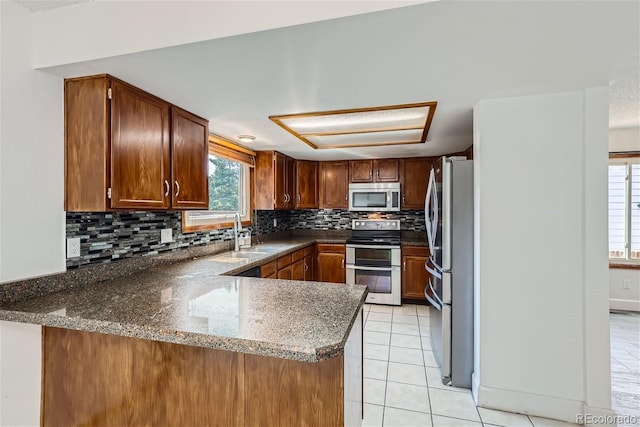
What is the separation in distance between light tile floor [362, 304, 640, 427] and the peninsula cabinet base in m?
0.67

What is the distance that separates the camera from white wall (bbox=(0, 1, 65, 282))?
141cm

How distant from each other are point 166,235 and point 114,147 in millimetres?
952

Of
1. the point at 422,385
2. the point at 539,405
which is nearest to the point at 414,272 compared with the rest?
the point at 422,385

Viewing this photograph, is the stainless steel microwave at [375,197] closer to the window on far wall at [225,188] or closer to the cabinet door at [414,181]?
the cabinet door at [414,181]

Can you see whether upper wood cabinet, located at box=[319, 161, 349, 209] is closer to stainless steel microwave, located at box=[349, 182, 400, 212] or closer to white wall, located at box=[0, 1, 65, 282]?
stainless steel microwave, located at box=[349, 182, 400, 212]

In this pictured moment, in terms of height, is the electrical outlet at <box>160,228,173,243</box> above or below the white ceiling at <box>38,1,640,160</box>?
below

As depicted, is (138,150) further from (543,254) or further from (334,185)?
(334,185)

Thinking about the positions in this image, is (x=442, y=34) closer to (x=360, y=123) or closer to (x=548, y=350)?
(x=360, y=123)

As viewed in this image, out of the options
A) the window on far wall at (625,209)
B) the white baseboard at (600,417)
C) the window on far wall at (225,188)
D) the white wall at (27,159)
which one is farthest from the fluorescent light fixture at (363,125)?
the window on far wall at (625,209)

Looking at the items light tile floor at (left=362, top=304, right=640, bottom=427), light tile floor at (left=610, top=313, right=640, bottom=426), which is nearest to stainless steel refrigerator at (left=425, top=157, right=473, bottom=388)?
light tile floor at (left=362, top=304, right=640, bottom=427)

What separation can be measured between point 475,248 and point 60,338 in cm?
248

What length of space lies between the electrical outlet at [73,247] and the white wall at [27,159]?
0.04 metres

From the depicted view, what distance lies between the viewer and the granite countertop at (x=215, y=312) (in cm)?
104
